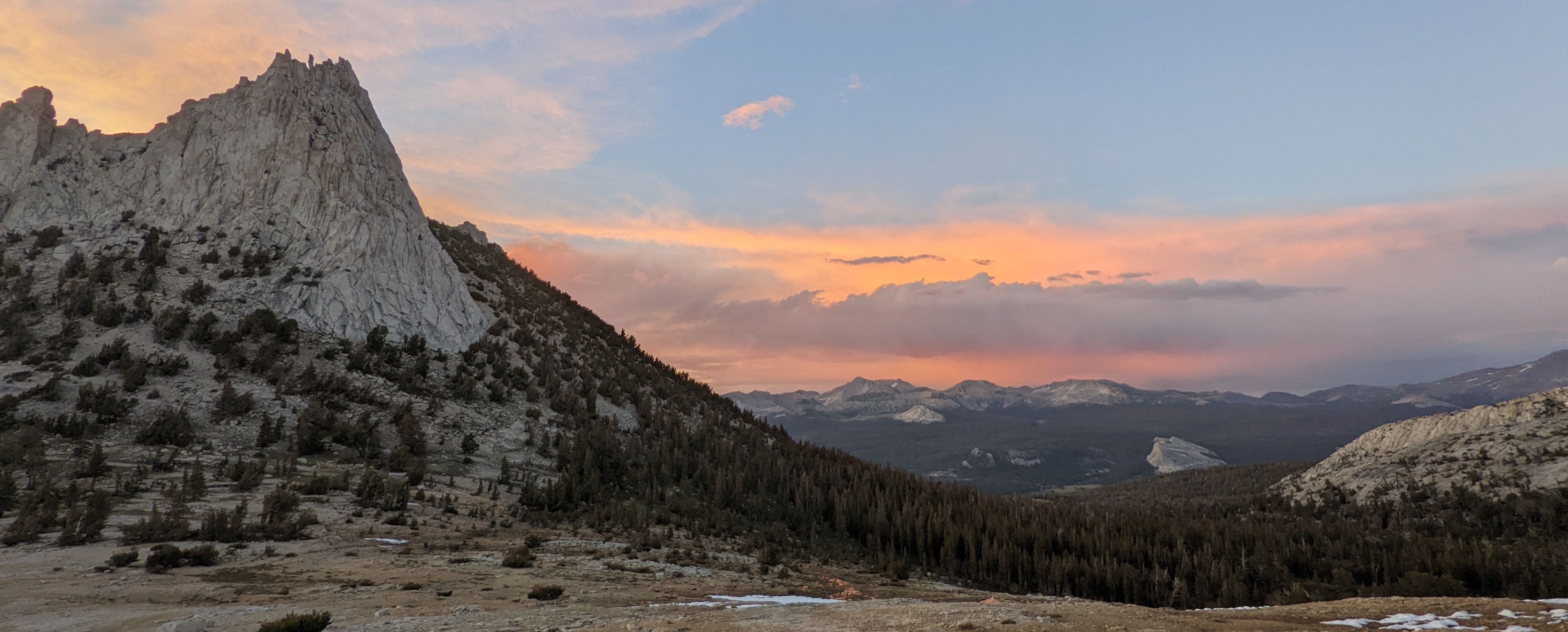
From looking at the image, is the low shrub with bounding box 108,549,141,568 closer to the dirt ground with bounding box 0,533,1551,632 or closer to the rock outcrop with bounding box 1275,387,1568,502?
the dirt ground with bounding box 0,533,1551,632

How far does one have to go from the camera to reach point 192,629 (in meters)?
10.1

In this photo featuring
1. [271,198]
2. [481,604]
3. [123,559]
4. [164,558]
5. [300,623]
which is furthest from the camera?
[271,198]

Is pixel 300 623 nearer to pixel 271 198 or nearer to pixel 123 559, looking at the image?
pixel 123 559

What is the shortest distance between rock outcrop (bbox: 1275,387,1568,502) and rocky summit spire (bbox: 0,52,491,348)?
57246mm

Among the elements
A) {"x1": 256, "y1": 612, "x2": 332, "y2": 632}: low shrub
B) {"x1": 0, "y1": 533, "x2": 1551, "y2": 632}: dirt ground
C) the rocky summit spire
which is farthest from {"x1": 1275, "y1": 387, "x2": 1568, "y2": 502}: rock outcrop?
the rocky summit spire

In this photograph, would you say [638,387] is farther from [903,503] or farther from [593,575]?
[593,575]

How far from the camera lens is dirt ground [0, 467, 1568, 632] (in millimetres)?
11273

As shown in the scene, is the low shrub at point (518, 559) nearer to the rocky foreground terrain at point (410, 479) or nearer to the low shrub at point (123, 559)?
the rocky foreground terrain at point (410, 479)

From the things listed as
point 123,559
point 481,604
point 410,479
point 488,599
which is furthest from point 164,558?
point 410,479

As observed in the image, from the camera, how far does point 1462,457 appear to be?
3928 cm

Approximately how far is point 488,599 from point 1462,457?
52.9 metres

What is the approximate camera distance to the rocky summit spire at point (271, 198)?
37.9 metres

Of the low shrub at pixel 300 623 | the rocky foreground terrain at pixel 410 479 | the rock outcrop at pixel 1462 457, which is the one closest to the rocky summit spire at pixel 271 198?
the rocky foreground terrain at pixel 410 479

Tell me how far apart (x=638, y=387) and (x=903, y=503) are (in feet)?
73.2
